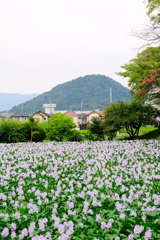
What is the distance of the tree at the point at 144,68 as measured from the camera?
1864cm

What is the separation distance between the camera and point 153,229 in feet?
11.8

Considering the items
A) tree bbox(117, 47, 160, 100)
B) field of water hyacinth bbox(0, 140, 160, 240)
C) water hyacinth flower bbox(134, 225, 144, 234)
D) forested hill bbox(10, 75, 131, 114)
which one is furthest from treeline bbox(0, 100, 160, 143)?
forested hill bbox(10, 75, 131, 114)

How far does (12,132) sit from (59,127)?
357 cm

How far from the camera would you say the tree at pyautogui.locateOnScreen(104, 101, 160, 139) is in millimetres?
21703

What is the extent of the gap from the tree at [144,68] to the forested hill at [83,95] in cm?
7691

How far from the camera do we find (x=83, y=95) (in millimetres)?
110000

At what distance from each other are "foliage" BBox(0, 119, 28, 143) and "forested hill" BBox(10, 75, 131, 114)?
3175 inches

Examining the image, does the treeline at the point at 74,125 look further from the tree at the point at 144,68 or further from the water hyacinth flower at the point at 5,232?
the water hyacinth flower at the point at 5,232

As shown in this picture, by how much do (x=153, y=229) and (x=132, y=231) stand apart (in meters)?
Result: 0.27

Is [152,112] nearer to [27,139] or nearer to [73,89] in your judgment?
[27,139]

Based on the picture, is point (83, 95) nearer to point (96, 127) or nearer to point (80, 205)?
point (96, 127)

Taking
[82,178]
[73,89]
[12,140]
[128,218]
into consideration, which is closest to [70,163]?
[82,178]

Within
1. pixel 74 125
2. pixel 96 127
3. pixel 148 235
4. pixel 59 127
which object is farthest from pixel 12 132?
pixel 148 235

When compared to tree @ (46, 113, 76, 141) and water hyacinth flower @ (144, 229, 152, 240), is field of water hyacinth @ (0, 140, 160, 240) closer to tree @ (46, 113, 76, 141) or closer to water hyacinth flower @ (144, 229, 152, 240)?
water hyacinth flower @ (144, 229, 152, 240)
